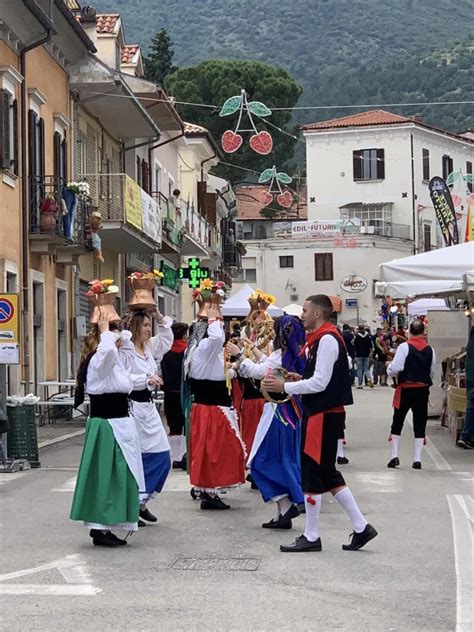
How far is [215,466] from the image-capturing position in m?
11.6

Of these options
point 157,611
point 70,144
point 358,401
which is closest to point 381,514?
point 157,611

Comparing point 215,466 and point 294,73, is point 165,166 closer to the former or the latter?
point 215,466

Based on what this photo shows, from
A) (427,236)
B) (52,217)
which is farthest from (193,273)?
(427,236)

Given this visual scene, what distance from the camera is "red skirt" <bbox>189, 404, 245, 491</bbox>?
11617 mm

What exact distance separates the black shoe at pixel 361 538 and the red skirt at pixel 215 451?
2.32 m

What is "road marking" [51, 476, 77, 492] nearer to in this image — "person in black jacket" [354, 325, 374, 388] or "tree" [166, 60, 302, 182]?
"person in black jacket" [354, 325, 374, 388]

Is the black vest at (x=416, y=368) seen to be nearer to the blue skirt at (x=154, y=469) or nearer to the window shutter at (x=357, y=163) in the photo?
the blue skirt at (x=154, y=469)

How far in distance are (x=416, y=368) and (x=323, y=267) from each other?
5606 centimetres

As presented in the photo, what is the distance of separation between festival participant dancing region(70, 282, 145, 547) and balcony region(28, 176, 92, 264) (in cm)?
1356

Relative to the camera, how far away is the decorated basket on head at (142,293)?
1112cm

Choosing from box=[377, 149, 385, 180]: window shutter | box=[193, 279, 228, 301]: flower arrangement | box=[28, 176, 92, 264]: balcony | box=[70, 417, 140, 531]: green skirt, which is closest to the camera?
box=[70, 417, 140, 531]: green skirt

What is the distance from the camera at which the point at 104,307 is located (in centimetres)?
1020

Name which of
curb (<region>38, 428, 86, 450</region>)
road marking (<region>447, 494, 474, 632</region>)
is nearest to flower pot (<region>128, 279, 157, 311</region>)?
road marking (<region>447, 494, 474, 632</region>)

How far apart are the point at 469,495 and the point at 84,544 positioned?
473 cm
